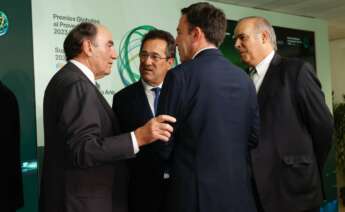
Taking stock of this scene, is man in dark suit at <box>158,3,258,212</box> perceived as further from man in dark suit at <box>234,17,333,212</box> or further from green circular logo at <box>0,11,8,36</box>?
green circular logo at <box>0,11,8,36</box>

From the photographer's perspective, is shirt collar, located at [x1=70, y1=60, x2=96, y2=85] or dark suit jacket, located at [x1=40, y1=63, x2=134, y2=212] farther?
shirt collar, located at [x1=70, y1=60, x2=96, y2=85]

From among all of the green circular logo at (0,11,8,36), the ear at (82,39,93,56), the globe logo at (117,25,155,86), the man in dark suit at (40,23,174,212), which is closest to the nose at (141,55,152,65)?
the man in dark suit at (40,23,174,212)

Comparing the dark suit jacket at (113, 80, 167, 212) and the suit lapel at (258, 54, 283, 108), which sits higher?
the suit lapel at (258, 54, 283, 108)

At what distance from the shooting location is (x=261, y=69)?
2.17 meters

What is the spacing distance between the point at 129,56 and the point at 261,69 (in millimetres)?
1886

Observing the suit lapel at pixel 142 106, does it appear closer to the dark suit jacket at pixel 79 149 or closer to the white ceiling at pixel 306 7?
the dark suit jacket at pixel 79 149

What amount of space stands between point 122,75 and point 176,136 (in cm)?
229

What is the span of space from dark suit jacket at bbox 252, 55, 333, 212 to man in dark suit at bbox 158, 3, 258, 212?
1.48ft

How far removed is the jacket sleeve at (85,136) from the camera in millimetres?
1415

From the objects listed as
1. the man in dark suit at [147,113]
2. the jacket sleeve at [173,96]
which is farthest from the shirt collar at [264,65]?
the jacket sleeve at [173,96]

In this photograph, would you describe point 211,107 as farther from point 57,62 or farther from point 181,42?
point 57,62

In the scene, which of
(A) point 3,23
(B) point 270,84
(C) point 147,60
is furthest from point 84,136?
(A) point 3,23

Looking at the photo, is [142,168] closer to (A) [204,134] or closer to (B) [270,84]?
(A) [204,134]

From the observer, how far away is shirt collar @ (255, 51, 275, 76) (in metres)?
2.16
